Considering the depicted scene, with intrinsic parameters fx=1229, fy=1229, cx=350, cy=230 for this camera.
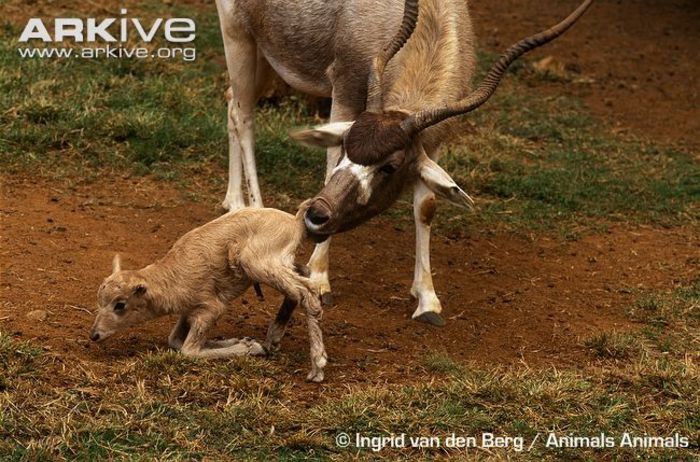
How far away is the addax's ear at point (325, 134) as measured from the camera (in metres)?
7.05

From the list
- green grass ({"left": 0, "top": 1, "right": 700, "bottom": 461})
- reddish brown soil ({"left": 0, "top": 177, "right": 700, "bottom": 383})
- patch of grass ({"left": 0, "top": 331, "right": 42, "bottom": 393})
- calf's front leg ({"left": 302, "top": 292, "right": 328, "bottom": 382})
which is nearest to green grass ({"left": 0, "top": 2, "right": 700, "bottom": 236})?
green grass ({"left": 0, "top": 1, "right": 700, "bottom": 461})

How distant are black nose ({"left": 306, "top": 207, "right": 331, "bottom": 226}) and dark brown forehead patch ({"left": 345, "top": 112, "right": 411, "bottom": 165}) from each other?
436mm

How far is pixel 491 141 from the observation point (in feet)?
36.4

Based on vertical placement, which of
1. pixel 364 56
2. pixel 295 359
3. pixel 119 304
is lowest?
pixel 295 359

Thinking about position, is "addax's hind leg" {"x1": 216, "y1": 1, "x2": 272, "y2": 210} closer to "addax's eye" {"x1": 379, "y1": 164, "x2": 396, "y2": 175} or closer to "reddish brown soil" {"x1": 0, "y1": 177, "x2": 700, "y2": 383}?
"reddish brown soil" {"x1": 0, "y1": 177, "x2": 700, "y2": 383}

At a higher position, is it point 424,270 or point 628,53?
point 628,53

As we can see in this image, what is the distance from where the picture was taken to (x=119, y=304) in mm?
6348

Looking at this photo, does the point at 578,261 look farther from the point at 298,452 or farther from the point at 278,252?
the point at 298,452

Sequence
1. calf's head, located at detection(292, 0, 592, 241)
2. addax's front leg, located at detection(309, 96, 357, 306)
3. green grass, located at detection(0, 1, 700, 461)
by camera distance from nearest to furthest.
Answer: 1. green grass, located at detection(0, 1, 700, 461)
2. calf's head, located at detection(292, 0, 592, 241)
3. addax's front leg, located at detection(309, 96, 357, 306)

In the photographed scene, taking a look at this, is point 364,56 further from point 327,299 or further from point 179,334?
point 179,334

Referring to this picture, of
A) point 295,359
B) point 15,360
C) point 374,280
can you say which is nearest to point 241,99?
point 374,280

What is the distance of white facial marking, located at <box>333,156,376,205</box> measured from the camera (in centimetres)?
686

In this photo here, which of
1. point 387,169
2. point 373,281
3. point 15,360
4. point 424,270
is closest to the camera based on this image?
point 15,360

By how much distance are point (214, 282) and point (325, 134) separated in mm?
1146
